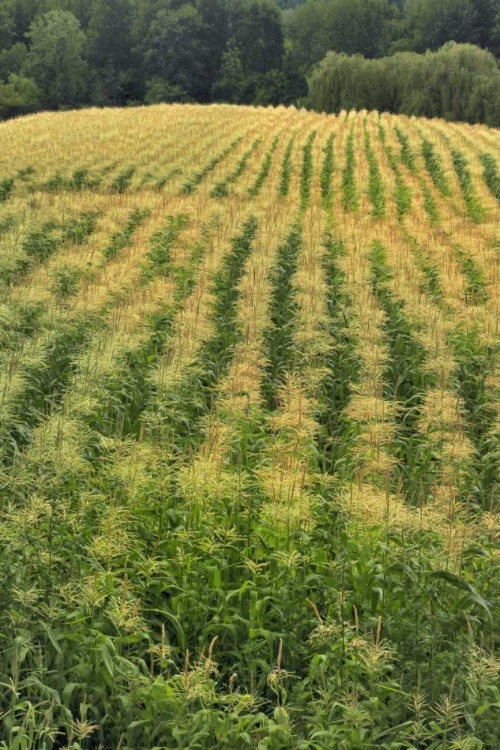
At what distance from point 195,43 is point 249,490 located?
77.7m

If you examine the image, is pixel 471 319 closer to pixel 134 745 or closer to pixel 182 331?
pixel 182 331

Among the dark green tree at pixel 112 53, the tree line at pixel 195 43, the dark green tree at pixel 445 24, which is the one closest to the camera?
the tree line at pixel 195 43

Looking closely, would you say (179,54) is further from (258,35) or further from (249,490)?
(249,490)

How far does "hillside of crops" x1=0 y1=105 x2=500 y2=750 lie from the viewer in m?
3.78

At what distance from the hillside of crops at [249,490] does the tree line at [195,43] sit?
56557mm

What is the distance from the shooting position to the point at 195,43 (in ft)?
249

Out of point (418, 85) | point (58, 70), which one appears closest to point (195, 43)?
point (58, 70)

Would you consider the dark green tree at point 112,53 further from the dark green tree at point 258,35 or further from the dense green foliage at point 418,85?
the dense green foliage at point 418,85

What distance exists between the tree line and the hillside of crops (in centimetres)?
5656

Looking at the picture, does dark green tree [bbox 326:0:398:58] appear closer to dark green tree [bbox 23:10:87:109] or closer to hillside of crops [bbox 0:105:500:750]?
dark green tree [bbox 23:10:87:109]

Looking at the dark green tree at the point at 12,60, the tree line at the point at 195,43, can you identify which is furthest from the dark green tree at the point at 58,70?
the dark green tree at the point at 12,60

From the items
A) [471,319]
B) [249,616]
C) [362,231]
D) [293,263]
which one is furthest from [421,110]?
[249,616]

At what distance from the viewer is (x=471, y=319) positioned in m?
9.45

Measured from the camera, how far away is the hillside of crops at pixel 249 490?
12.4 ft
